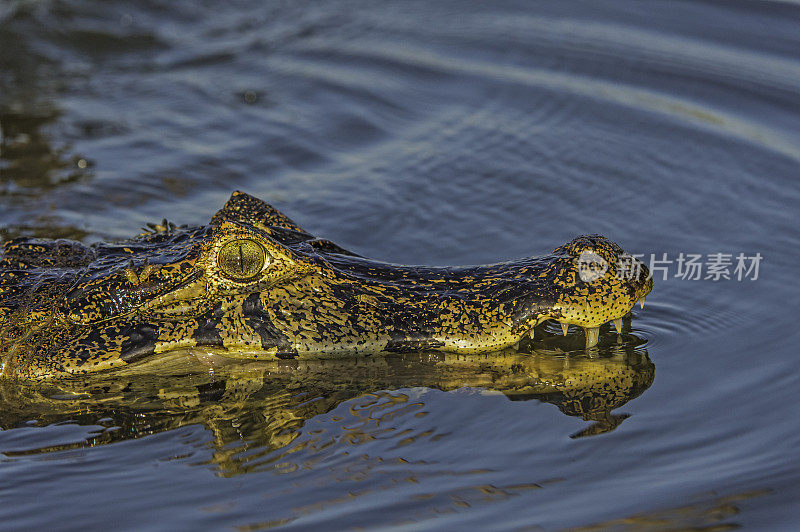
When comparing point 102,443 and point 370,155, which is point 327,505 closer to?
point 102,443

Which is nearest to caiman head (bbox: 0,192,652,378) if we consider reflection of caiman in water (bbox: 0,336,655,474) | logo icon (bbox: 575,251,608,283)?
logo icon (bbox: 575,251,608,283)

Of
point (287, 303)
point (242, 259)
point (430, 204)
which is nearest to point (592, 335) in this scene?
point (287, 303)

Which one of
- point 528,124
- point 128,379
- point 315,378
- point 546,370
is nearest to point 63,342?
point 128,379

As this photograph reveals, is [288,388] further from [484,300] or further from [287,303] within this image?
[484,300]

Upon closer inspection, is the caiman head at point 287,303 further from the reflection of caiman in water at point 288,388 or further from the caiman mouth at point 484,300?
the reflection of caiman in water at point 288,388

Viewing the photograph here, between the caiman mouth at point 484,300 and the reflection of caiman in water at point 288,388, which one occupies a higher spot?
the caiman mouth at point 484,300

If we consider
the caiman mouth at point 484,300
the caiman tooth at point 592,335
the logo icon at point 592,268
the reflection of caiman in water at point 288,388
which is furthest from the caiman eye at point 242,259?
the caiman tooth at point 592,335

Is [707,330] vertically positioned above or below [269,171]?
below
